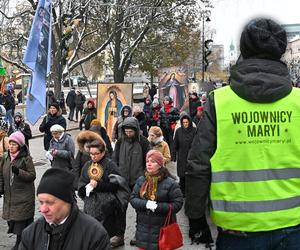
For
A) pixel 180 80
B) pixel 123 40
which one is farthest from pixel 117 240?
pixel 123 40

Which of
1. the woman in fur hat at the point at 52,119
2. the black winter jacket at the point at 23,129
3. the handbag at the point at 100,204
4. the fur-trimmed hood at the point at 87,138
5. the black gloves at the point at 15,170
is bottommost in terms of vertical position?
the handbag at the point at 100,204

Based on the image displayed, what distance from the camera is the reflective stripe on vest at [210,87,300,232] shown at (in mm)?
2340

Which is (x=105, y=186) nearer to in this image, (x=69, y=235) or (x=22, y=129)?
(x=69, y=235)

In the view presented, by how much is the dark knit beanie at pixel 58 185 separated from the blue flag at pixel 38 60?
265 inches

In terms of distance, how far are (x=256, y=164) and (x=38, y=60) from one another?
785 centimetres

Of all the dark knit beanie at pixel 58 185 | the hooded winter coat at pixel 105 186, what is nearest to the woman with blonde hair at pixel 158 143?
the hooded winter coat at pixel 105 186

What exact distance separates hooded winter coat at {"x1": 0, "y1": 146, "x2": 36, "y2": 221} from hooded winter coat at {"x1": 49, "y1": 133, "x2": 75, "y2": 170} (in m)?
1.22

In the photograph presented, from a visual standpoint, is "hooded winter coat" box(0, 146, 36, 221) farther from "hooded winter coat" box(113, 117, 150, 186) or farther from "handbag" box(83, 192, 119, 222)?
"hooded winter coat" box(113, 117, 150, 186)

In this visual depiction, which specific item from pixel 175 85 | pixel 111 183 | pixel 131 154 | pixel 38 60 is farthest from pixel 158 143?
pixel 175 85

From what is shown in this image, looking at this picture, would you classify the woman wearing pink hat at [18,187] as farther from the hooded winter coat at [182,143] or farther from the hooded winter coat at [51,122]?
the hooded winter coat at [51,122]

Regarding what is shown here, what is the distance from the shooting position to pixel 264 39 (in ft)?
7.84

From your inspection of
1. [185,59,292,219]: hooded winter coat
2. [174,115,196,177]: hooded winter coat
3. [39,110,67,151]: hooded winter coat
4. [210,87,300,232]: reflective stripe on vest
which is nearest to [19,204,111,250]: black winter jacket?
[185,59,292,219]: hooded winter coat

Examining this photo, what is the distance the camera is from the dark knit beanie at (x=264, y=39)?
2.39 m

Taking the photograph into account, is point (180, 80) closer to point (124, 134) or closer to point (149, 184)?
point (124, 134)
